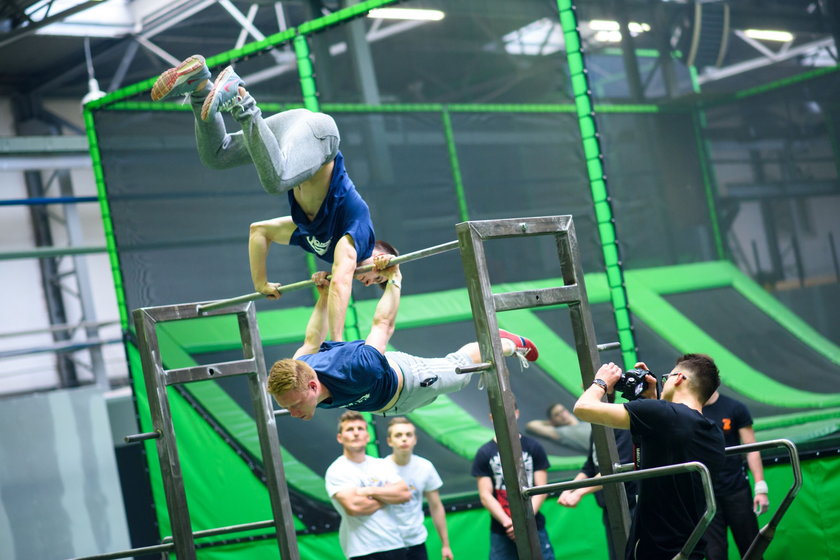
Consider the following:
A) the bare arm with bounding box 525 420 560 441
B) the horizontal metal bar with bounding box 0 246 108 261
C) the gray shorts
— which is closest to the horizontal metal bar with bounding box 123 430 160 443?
the gray shorts

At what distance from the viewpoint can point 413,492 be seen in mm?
5473

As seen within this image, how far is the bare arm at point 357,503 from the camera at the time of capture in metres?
5.20

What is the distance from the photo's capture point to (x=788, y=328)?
5.51m

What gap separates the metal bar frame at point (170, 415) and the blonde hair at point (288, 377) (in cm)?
95

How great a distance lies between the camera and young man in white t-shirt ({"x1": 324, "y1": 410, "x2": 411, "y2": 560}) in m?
5.22

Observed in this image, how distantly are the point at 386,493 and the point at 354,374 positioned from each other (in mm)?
1772

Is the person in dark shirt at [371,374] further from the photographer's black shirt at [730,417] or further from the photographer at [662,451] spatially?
the photographer's black shirt at [730,417]

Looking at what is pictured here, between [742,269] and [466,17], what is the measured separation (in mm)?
2190

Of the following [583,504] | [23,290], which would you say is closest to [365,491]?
[583,504]

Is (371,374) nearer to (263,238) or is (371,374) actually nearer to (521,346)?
(521,346)

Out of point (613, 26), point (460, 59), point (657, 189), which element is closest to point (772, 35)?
point (613, 26)

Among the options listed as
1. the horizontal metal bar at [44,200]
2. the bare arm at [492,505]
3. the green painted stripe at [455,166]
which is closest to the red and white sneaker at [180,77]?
the green painted stripe at [455,166]

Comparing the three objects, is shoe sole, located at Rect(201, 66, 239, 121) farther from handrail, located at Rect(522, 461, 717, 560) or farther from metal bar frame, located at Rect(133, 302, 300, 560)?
handrail, located at Rect(522, 461, 717, 560)

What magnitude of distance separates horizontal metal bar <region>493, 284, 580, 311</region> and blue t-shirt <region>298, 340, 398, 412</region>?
0.56 meters
